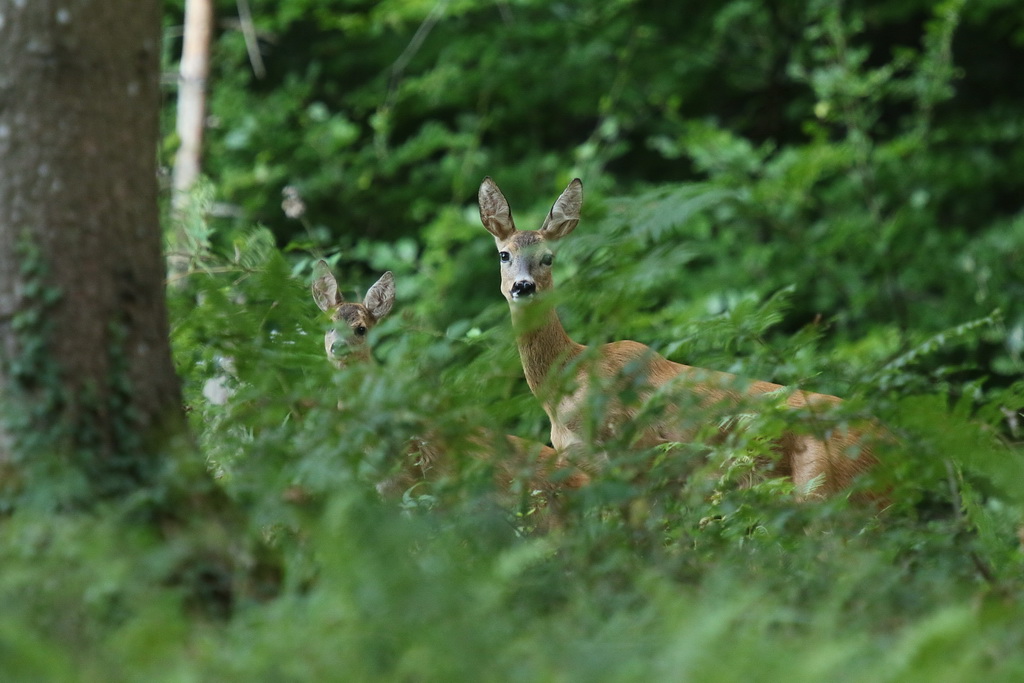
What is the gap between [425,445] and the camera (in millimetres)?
4457

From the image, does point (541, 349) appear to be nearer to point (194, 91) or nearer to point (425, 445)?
point (425, 445)

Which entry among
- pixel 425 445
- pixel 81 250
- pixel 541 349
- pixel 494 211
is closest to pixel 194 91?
pixel 494 211

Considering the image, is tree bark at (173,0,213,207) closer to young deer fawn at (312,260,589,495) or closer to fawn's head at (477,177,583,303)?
young deer fawn at (312,260,589,495)

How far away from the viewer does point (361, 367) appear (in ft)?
11.0

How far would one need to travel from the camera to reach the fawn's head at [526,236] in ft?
20.4

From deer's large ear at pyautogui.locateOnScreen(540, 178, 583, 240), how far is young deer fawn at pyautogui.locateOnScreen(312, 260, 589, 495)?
2.70 ft

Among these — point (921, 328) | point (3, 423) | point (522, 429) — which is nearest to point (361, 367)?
point (3, 423)

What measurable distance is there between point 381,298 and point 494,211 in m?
0.71

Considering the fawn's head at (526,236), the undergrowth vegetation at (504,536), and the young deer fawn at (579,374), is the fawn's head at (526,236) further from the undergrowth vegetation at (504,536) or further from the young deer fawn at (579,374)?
the undergrowth vegetation at (504,536)

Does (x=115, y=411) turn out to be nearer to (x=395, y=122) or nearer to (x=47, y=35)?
(x=47, y=35)

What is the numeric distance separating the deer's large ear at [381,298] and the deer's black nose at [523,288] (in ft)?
2.03

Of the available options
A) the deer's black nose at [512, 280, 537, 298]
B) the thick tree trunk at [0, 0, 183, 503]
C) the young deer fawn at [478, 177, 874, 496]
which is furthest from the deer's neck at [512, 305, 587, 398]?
the thick tree trunk at [0, 0, 183, 503]

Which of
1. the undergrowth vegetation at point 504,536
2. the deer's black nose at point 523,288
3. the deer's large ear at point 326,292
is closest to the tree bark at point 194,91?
the deer's large ear at point 326,292

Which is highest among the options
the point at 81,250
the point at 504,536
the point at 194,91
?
the point at 81,250
